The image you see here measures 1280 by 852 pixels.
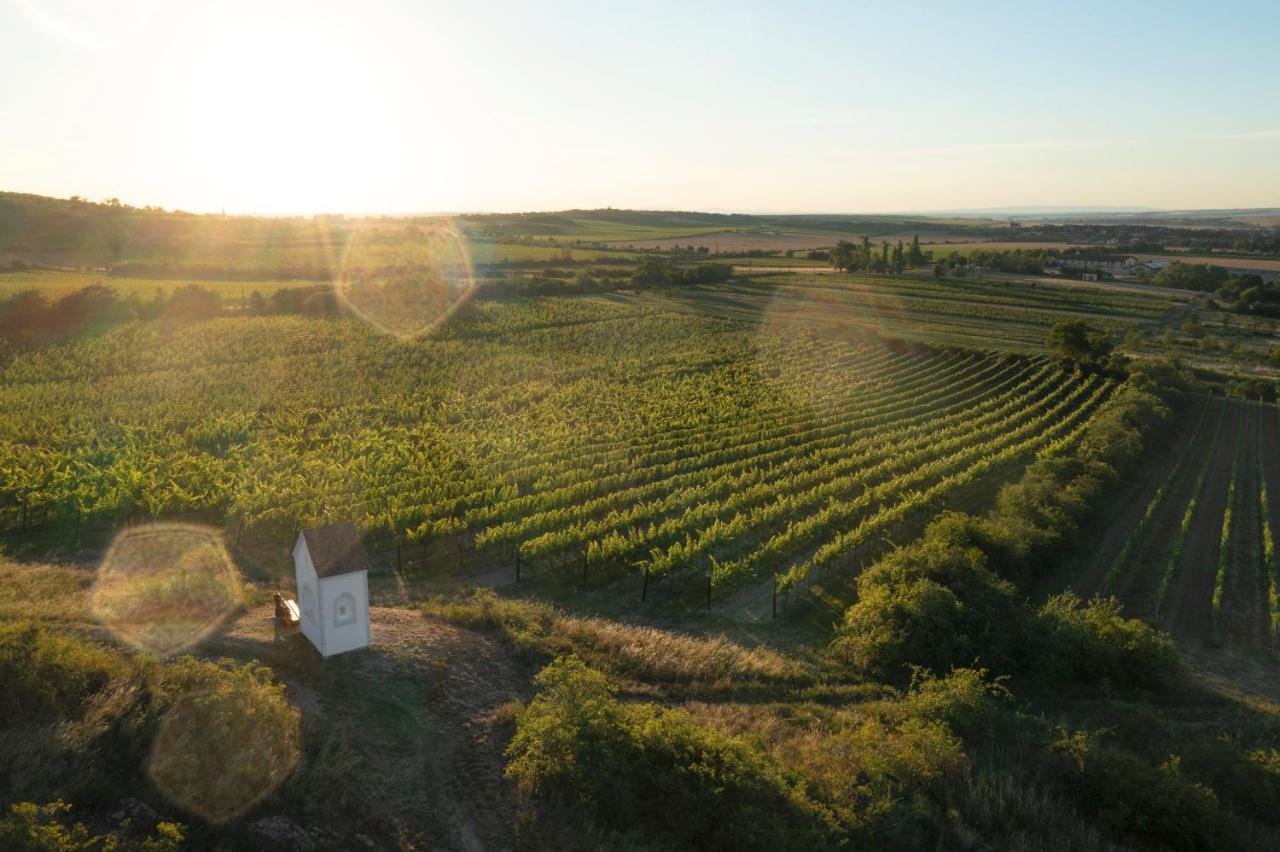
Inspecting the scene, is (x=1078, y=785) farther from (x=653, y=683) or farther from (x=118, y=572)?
(x=118, y=572)

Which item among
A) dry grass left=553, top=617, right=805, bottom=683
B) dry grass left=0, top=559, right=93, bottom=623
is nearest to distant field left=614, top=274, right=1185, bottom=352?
dry grass left=553, top=617, right=805, bottom=683

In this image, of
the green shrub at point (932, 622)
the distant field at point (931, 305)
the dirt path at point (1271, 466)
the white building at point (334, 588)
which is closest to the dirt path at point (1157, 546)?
the dirt path at point (1271, 466)

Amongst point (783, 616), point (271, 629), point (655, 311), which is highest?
point (655, 311)

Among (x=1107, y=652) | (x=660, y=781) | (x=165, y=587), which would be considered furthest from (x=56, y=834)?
(x=1107, y=652)

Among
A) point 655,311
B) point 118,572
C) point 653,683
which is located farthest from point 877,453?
A: point 655,311

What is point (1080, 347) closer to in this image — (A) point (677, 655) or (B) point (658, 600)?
(B) point (658, 600)

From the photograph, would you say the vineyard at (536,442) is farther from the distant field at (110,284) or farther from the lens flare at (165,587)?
the distant field at (110,284)
